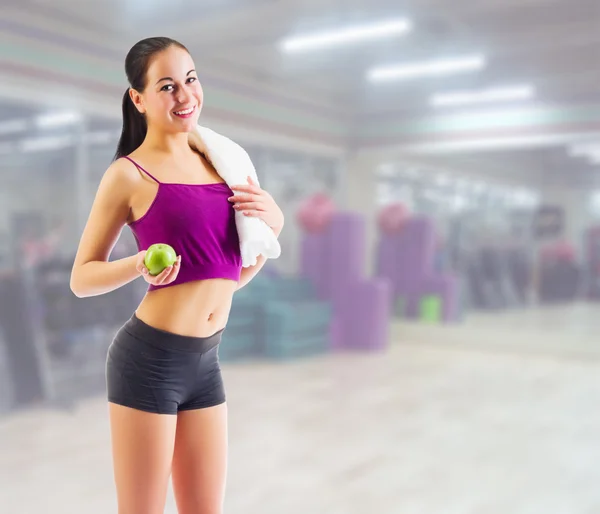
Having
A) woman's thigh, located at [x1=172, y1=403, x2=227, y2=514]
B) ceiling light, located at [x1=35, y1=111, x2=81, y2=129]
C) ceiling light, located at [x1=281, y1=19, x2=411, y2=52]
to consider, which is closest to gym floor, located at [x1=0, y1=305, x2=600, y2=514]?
woman's thigh, located at [x1=172, y1=403, x2=227, y2=514]

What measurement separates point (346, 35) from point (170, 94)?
403 centimetres

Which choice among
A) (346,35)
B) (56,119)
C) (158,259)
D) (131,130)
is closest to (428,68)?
(346,35)

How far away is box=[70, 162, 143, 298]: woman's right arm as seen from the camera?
1157 mm

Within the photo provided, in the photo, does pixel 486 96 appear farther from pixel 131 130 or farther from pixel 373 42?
pixel 131 130

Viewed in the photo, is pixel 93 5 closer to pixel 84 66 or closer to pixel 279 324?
pixel 84 66

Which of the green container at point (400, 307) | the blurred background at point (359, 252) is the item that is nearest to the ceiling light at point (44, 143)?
the blurred background at point (359, 252)

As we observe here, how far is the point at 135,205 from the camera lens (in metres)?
1.19

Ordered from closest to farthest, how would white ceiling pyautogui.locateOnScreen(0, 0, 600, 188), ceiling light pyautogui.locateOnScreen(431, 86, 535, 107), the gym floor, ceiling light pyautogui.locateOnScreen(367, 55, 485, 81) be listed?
1. the gym floor
2. white ceiling pyautogui.locateOnScreen(0, 0, 600, 188)
3. ceiling light pyautogui.locateOnScreen(367, 55, 485, 81)
4. ceiling light pyautogui.locateOnScreen(431, 86, 535, 107)

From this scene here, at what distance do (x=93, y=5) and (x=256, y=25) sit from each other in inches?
45.1

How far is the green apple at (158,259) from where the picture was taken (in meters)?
1.02

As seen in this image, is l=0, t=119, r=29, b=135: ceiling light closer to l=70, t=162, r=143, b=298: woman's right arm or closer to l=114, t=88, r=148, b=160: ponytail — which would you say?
l=114, t=88, r=148, b=160: ponytail

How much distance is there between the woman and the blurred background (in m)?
1.50

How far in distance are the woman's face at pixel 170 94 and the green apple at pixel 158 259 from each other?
296mm

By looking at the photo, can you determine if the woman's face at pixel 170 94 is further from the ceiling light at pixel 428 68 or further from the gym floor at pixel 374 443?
the ceiling light at pixel 428 68
